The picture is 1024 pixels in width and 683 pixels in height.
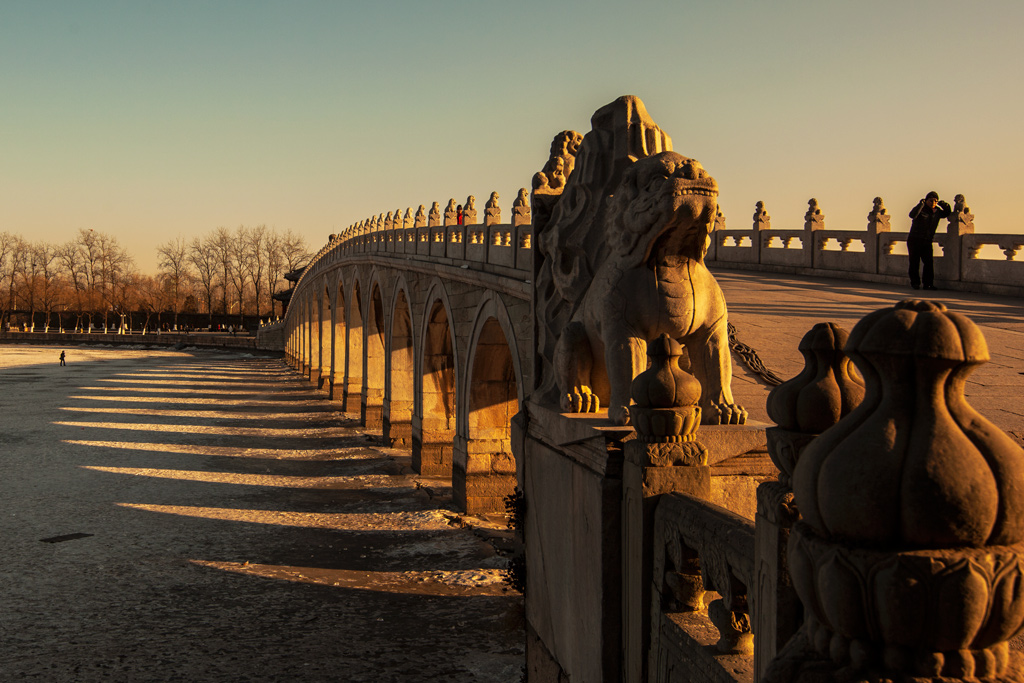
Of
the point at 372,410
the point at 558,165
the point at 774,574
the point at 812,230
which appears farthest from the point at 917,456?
the point at 372,410

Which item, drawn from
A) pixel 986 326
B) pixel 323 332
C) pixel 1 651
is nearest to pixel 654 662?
pixel 1 651

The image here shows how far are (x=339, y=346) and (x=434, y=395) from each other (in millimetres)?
15576

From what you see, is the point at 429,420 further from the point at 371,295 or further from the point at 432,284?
the point at 371,295

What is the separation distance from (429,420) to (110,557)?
8.06 meters

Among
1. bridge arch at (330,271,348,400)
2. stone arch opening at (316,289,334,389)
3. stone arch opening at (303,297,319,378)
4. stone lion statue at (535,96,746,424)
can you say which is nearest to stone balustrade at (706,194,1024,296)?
stone lion statue at (535,96,746,424)

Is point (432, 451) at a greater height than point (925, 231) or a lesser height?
lesser

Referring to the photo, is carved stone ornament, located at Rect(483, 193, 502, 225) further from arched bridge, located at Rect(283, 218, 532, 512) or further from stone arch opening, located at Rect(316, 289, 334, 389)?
stone arch opening, located at Rect(316, 289, 334, 389)

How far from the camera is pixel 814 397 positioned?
248 cm

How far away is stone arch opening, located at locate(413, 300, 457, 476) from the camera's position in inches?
720

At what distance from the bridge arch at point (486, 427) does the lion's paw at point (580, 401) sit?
891 cm

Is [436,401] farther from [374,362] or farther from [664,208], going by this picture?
[664,208]

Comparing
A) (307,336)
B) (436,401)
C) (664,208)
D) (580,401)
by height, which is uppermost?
(664,208)

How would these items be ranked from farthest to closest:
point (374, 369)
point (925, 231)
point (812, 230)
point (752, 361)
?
point (374, 369) → point (812, 230) → point (925, 231) → point (752, 361)

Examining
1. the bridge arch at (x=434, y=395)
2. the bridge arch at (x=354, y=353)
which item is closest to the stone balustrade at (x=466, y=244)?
the bridge arch at (x=434, y=395)
